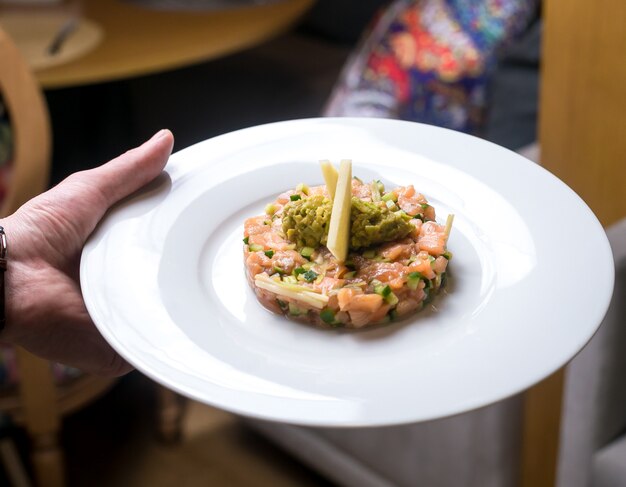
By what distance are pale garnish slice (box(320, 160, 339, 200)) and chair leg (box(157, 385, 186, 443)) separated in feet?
4.41

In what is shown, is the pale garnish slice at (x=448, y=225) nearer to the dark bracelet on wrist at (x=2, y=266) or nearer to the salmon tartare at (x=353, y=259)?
the salmon tartare at (x=353, y=259)

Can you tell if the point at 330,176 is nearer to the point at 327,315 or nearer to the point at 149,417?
the point at 327,315

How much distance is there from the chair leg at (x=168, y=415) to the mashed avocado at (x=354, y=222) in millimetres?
1308

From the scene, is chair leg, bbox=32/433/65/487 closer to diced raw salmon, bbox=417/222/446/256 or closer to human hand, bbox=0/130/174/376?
human hand, bbox=0/130/174/376

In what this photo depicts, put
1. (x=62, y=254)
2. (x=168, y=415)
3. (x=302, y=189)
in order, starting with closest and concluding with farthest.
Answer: (x=302, y=189) → (x=62, y=254) → (x=168, y=415)

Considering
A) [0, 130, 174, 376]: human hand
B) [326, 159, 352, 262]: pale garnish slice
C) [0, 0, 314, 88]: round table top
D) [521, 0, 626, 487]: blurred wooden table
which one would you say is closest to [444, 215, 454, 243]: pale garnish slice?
[326, 159, 352, 262]: pale garnish slice

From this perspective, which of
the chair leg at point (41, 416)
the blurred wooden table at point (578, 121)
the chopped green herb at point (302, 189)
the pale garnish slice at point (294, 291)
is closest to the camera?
the pale garnish slice at point (294, 291)

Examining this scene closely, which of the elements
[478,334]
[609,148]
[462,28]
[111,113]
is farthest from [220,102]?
[478,334]

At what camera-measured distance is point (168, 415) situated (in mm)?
2277

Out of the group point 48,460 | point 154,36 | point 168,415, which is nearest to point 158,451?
point 168,415

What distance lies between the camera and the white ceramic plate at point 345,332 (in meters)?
0.87

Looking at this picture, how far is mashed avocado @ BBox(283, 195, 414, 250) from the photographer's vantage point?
103cm

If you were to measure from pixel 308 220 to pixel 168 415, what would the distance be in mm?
1363

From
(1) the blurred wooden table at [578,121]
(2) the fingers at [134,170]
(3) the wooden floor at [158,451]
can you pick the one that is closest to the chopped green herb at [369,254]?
(2) the fingers at [134,170]
